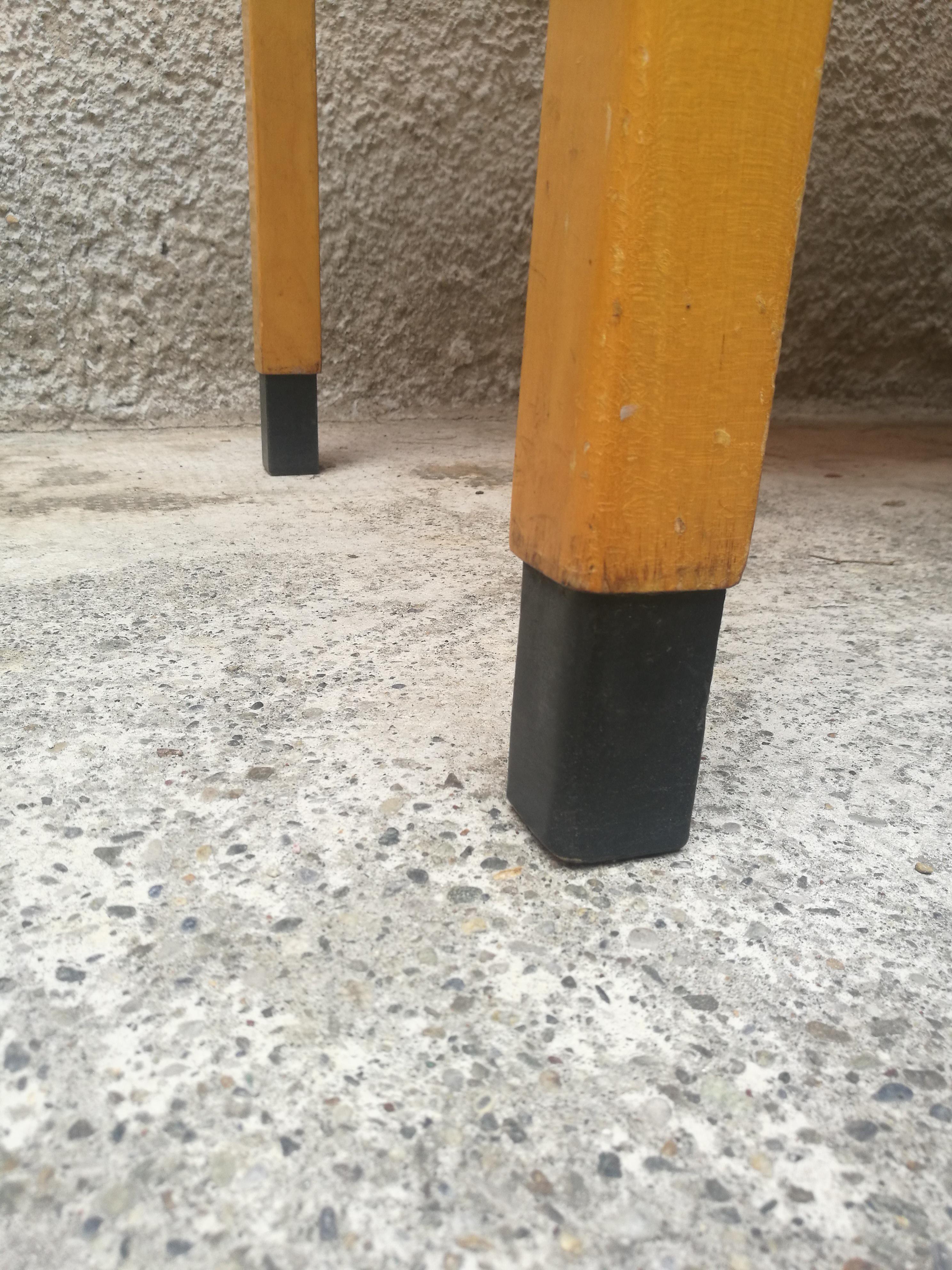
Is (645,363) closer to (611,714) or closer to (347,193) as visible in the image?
(611,714)

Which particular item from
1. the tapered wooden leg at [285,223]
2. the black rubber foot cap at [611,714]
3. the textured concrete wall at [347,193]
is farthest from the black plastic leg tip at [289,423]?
the black rubber foot cap at [611,714]

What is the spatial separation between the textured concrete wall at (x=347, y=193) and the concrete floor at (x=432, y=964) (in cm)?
177

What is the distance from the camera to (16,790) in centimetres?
118

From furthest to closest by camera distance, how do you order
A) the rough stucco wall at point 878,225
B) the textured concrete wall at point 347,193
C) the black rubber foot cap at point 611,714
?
the rough stucco wall at point 878,225 < the textured concrete wall at point 347,193 < the black rubber foot cap at point 611,714

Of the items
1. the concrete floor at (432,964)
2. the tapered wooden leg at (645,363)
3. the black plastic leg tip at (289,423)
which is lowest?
the concrete floor at (432,964)

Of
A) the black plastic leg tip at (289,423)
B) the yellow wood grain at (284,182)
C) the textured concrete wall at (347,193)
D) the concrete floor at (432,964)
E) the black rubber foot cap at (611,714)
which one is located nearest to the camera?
the concrete floor at (432,964)

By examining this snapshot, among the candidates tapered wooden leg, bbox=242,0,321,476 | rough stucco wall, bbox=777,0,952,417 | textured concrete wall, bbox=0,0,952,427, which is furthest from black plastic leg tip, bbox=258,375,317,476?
rough stucco wall, bbox=777,0,952,417

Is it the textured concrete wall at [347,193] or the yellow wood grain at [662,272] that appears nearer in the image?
the yellow wood grain at [662,272]

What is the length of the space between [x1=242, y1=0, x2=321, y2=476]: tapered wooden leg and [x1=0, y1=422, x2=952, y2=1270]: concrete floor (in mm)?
1069

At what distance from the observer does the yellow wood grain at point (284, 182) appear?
240 cm

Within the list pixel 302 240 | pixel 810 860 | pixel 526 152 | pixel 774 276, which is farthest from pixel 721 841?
pixel 526 152

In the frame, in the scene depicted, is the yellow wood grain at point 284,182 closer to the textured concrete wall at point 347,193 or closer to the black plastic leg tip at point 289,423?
the black plastic leg tip at point 289,423

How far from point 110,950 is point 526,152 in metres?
3.45

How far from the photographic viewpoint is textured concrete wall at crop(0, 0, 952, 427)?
10.1ft
